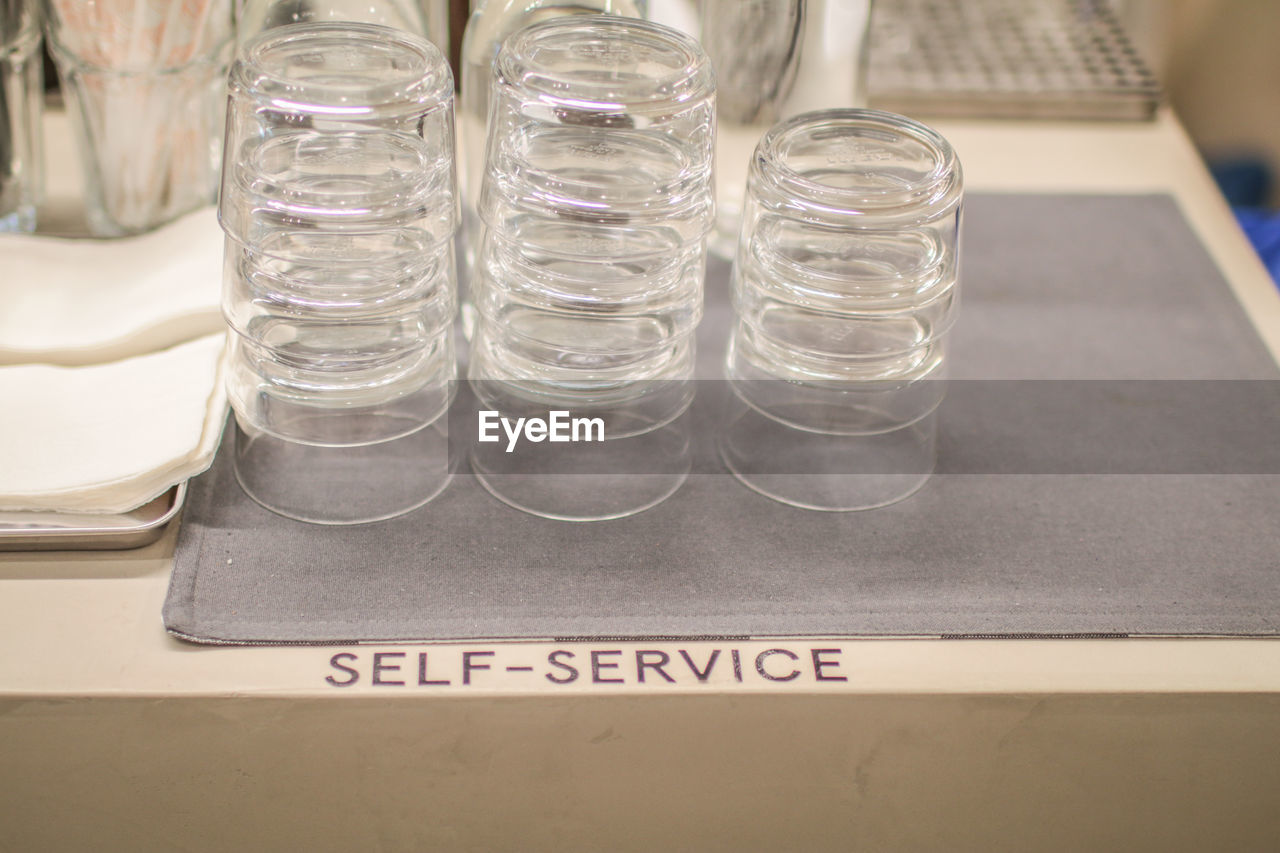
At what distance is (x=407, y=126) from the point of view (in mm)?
649

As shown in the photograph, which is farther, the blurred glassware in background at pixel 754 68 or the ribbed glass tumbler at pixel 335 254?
the blurred glassware in background at pixel 754 68

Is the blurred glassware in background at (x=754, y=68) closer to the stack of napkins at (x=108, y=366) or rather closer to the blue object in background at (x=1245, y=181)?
the stack of napkins at (x=108, y=366)

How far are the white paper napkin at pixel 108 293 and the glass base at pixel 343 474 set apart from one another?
0.28 feet

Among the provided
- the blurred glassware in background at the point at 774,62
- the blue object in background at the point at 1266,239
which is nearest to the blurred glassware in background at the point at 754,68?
the blurred glassware in background at the point at 774,62

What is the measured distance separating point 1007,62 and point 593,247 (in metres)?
0.69

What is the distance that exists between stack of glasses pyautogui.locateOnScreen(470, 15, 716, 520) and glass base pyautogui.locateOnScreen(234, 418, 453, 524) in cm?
3

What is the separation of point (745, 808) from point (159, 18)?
593 mm

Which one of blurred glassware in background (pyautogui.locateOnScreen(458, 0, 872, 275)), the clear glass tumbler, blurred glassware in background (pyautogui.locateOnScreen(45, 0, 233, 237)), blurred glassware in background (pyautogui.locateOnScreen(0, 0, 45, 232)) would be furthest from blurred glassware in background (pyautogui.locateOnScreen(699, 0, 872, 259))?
blurred glassware in background (pyautogui.locateOnScreen(0, 0, 45, 232))

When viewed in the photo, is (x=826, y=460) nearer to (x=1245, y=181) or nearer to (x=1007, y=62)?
(x=1007, y=62)

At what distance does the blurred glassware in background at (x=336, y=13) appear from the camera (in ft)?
2.55

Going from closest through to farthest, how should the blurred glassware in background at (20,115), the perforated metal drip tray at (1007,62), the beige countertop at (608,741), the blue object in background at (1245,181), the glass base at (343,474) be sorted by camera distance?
the beige countertop at (608,741)
the glass base at (343,474)
the blurred glassware in background at (20,115)
the perforated metal drip tray at (1007,62)
the blue object in background at (1245,181)

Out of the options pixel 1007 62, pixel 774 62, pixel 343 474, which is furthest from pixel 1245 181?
pixel 343 474

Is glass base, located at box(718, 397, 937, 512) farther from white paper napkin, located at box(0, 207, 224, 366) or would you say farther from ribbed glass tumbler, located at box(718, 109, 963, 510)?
white paper napkin, located at box(0, 207, 224, 366)

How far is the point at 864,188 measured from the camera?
0.67 m
